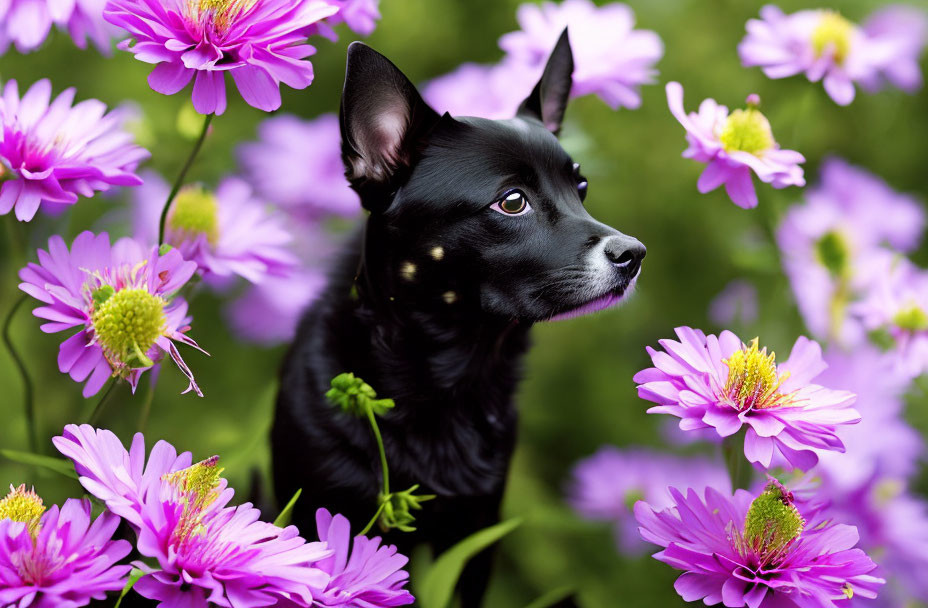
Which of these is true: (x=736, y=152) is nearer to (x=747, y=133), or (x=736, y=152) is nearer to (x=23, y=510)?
(x=747, y=133)

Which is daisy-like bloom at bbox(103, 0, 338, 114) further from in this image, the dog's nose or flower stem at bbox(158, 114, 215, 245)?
the dog's nose

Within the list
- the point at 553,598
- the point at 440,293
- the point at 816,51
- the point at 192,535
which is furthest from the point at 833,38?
the point at 192,535

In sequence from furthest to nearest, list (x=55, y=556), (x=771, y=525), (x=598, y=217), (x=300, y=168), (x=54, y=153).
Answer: (x=598, y=217) < (x=300, y=168) < (x=54, y=153) < (x=771, y=525) < (x=55, y=556)

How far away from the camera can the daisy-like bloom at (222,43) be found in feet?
3.07

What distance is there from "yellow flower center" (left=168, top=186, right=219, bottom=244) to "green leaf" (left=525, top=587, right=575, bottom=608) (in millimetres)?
594

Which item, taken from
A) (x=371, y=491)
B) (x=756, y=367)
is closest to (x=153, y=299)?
(x=371, y=491)

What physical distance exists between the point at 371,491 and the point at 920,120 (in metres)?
2.03

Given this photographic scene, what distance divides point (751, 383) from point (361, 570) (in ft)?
1.34

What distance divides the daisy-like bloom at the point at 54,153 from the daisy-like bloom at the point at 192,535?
0.90 ft

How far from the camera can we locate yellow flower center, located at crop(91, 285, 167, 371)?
3.00 feet

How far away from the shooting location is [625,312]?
2.15m

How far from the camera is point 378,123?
1.01 meters

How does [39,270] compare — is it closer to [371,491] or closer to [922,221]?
[371,491]

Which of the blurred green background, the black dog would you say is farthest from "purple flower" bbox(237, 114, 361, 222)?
the black dog
